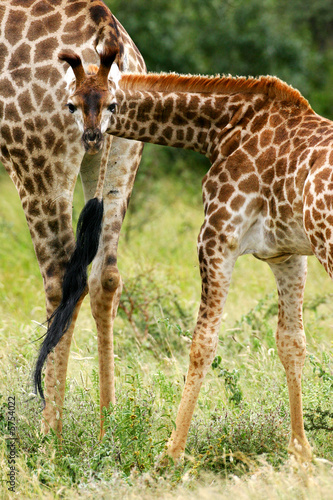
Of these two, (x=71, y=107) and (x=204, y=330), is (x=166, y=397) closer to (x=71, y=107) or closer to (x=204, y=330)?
(x=204, y=330)

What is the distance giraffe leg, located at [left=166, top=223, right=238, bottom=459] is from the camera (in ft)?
13.3

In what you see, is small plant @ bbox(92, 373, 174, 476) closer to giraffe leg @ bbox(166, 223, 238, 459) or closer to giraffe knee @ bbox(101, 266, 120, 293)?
giraffe leg @ bbox(166, 223, 238, 459)

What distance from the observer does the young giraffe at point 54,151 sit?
4.44 m

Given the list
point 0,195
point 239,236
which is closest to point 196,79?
point 239,236

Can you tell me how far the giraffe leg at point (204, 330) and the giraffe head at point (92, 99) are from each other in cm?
80

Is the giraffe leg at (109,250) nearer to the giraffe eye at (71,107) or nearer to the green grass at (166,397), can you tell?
the green grass at (166,397)

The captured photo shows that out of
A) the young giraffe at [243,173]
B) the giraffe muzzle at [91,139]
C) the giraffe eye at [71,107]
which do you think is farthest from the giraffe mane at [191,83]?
the giraffe muzzle at [91,139]

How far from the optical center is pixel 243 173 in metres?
4.03

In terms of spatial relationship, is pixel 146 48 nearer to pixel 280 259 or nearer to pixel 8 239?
pixel 8 239

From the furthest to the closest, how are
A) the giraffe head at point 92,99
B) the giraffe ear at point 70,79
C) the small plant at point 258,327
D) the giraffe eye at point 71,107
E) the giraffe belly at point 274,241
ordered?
the small plant at point 258,327, the giraffe ear at point 70,79, the giraffe eye at point 71,107, the giraffe head at point 92,99, the giraffe belly at point 274,241

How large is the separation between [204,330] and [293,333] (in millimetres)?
649

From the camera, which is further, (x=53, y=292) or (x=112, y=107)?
(x=53, y=292)

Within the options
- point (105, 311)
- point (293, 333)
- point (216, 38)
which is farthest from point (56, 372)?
point (216, 38)

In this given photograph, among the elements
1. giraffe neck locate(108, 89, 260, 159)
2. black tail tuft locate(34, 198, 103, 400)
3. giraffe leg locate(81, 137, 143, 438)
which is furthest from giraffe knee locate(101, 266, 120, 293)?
giraffe neck locate(108, 89, 260, 159)
